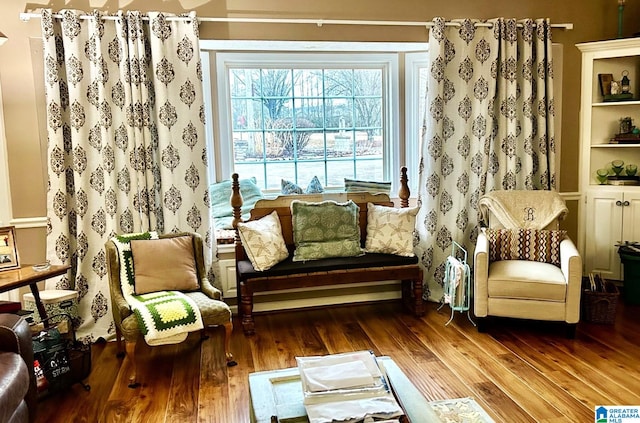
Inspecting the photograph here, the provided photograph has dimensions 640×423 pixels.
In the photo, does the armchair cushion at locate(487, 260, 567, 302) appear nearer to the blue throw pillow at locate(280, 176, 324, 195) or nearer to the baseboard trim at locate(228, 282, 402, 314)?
the baseboard trim at locate(228, 282, 402, 314)

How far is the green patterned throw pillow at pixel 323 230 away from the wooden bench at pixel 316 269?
0.23ft

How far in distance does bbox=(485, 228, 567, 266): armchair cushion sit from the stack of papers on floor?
2.12 m

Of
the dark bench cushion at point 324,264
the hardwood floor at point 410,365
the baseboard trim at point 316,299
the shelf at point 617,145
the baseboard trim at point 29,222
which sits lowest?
the hardwood floor at point 410,365

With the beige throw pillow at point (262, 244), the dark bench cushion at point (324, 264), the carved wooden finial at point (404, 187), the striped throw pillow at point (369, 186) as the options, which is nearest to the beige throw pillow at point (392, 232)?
the dark bench cushion at point (324, 264)

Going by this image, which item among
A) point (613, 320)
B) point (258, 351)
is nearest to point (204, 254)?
point (258, 351)

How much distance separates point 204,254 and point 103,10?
71.6 inches

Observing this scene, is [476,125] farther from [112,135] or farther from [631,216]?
[112,135]

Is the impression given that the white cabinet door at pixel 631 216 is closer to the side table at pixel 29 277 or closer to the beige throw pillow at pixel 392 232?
the beige throw pillow at pixel 392 232

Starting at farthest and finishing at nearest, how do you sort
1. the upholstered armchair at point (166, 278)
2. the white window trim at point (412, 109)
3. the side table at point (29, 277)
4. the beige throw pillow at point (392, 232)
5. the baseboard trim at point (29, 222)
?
the white window trim at point (412, 109) < the beige throw pillow at point (392, 232) < the baseboard trim at point (29, 222) < the upholstered armchair at point (166, 278) < the side table at point (29, 277)

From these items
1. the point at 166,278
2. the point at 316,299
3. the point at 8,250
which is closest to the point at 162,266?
the point at 166,278

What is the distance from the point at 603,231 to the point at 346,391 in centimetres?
347

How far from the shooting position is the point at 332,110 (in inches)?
181

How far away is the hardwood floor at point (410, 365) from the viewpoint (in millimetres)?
2672

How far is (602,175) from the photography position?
450cm
